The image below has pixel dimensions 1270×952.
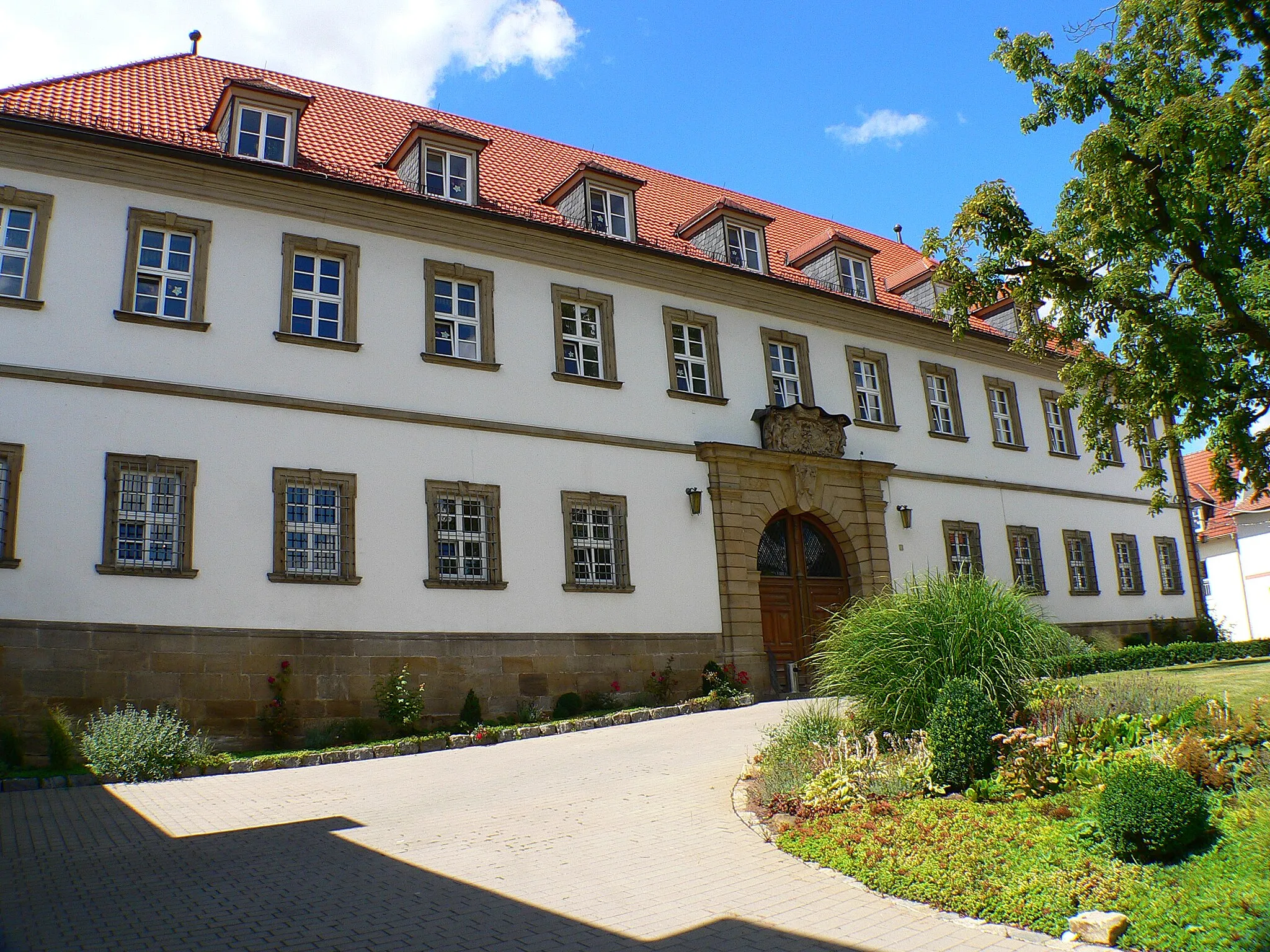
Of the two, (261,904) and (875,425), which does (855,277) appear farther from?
(261,904)

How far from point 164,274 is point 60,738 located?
22.9 ft

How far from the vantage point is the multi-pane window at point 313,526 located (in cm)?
1559

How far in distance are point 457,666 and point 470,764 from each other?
4088 mm

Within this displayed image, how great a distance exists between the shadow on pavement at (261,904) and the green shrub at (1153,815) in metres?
2.07

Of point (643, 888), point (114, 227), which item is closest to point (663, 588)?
point (114, 227)

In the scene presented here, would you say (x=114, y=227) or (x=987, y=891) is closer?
(x=987, y=891)

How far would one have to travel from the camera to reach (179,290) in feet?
Result: 52.2

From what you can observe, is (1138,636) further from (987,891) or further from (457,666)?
(987,891)

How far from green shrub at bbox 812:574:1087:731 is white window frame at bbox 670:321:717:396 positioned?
10679mm

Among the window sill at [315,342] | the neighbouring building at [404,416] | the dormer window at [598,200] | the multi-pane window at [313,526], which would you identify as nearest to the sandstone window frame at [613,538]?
the neighbouring building at [404,416]

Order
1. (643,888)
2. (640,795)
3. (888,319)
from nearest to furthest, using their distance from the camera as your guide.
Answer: (643,888), (640,795), (888,319)

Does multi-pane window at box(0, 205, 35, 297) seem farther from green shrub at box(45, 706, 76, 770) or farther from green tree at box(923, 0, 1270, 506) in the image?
green tree at box(923, 0, 1270, 506)

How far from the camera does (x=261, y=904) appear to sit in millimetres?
6465

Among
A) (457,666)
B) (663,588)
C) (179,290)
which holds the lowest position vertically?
(457,666)
